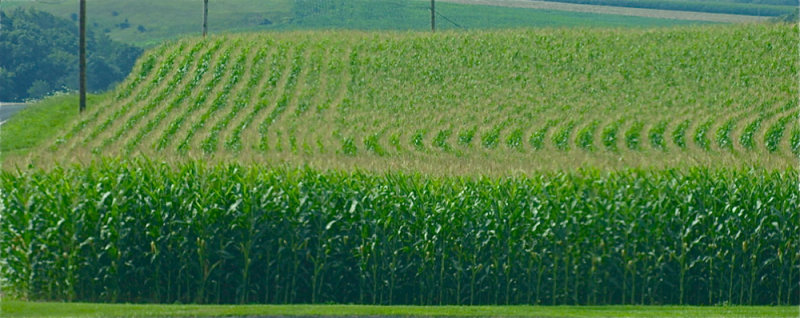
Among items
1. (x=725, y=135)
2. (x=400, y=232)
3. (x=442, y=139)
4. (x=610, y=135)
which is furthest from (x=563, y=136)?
(x=400, y=232)

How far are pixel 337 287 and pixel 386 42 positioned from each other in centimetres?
4518

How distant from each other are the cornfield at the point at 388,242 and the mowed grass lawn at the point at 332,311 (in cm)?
155

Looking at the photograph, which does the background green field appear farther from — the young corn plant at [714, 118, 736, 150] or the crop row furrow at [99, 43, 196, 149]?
the young corn plant at [714, 118, 736, 150]

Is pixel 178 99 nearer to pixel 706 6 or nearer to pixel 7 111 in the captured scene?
pixel 7 111

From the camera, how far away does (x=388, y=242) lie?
17547 mm

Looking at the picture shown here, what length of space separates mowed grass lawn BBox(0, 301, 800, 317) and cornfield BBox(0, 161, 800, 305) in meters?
1.55

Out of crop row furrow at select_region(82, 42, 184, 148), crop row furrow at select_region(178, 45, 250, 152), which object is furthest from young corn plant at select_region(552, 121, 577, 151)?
crop row furrow at select_region(82, 42, 184, 148)

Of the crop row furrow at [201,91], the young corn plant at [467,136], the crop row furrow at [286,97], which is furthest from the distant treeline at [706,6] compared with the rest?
the young corn plant at [467,136]

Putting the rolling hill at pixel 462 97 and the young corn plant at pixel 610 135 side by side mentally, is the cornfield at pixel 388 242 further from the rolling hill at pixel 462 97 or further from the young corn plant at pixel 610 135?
the young corn plant at pixel 610 135

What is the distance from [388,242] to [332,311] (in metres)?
3.06

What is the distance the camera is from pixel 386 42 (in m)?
61.9

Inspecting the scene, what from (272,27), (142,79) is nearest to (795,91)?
(142,79)

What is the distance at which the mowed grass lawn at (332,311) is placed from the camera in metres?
14.4

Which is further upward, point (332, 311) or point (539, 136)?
point (539, 136)
